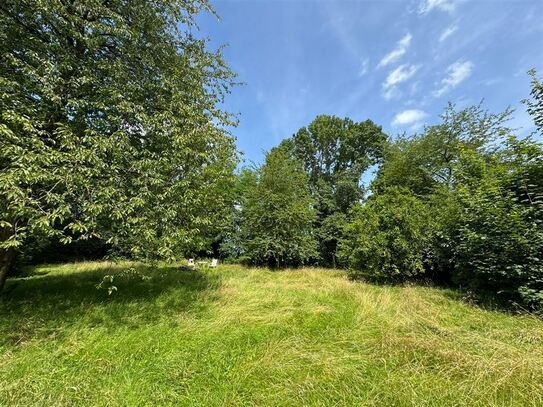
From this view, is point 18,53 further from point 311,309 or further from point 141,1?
point 311,309

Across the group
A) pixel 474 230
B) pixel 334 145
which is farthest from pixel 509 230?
pixel 334 145

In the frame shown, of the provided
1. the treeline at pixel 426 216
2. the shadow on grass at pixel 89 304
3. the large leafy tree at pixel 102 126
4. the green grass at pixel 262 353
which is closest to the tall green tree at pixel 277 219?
the treeline at pixel 426 216

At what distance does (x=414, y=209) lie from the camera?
1018 cm

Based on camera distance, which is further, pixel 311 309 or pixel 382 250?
pixel 382 250

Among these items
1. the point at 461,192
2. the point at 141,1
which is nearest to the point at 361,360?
the point at 461,192

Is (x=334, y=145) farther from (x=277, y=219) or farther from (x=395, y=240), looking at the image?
(x=395, y=240)

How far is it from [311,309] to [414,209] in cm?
668

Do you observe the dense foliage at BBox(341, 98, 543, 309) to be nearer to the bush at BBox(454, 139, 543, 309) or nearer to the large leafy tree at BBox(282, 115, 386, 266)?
the bush at BBox(454, 139, 543, 309)

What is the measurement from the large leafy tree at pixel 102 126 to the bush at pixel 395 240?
21.5 ft

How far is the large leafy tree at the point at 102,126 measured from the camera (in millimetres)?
4301

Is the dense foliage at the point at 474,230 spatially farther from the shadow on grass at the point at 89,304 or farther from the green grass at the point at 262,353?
the shadow on grass at the point at 89,304

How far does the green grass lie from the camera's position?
289 centimetres

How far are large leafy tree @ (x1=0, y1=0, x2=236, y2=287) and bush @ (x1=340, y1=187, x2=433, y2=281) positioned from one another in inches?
258

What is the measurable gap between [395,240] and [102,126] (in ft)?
31.1
